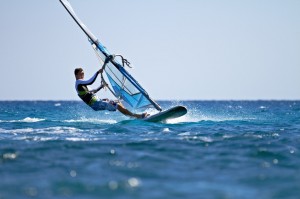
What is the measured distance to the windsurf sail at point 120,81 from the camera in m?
21.0

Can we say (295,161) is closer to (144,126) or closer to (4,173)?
(4,173)

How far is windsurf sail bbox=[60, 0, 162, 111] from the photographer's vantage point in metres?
21.0

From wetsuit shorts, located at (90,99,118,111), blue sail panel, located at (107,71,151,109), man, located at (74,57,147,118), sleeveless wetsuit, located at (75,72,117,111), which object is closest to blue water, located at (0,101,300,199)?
man, located at (74,57,147,118)

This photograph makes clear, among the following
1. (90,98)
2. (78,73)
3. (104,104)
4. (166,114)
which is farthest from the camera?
(166,114)

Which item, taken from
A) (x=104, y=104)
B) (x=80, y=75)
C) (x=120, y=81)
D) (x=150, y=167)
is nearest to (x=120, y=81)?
(x=120, y=81)

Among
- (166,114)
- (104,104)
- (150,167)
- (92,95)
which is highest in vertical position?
(92,95)

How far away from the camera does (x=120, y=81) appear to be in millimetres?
21641

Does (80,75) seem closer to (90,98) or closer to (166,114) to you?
(90,98)

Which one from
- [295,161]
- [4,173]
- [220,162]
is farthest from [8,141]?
[295,161]

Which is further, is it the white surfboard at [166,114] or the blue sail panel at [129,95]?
the blue sail panel at [129,95]

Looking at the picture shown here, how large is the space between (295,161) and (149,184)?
391 cm

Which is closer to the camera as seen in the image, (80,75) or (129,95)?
(80,75)

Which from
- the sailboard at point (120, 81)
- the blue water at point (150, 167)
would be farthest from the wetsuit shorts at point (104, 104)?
the blue water at point (150, 167)

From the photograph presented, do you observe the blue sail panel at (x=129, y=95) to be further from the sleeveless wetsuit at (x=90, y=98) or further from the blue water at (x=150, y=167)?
the blue water at (x=150, y=167)
